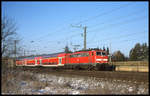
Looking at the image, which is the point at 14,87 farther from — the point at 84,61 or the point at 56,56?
the point at 56,56

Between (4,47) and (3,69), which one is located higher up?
(4,47)

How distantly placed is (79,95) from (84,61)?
17512 mm

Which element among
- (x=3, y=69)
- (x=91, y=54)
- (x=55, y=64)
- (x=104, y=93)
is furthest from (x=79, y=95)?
(x=55, y=64)

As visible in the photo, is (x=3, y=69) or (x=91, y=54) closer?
(x=3, y=69)

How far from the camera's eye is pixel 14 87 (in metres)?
9.51

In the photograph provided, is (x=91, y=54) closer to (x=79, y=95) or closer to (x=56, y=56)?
(x=56, y=56)

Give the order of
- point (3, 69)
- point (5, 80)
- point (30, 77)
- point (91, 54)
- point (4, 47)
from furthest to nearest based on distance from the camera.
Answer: point (91, 54) → point (30, 77) → point (4, 47) → point (3, 69) → point (5, 80)

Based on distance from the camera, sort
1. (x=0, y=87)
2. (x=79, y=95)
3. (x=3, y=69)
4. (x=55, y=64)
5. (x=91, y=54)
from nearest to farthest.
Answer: (x=79, y=95)
(x=0, y=87)
(x=3, y=69)
(x=91, y=54)
(x=55, y=64)

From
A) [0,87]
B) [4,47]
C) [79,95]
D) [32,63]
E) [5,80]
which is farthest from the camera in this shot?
[32,63]

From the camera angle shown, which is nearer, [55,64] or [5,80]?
[5,80]

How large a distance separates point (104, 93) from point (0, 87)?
16.5 ft

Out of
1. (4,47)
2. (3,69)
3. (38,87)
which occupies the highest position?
(4,47)

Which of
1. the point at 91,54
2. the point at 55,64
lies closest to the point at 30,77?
the point at 91,54

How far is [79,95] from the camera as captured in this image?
8.23 m
